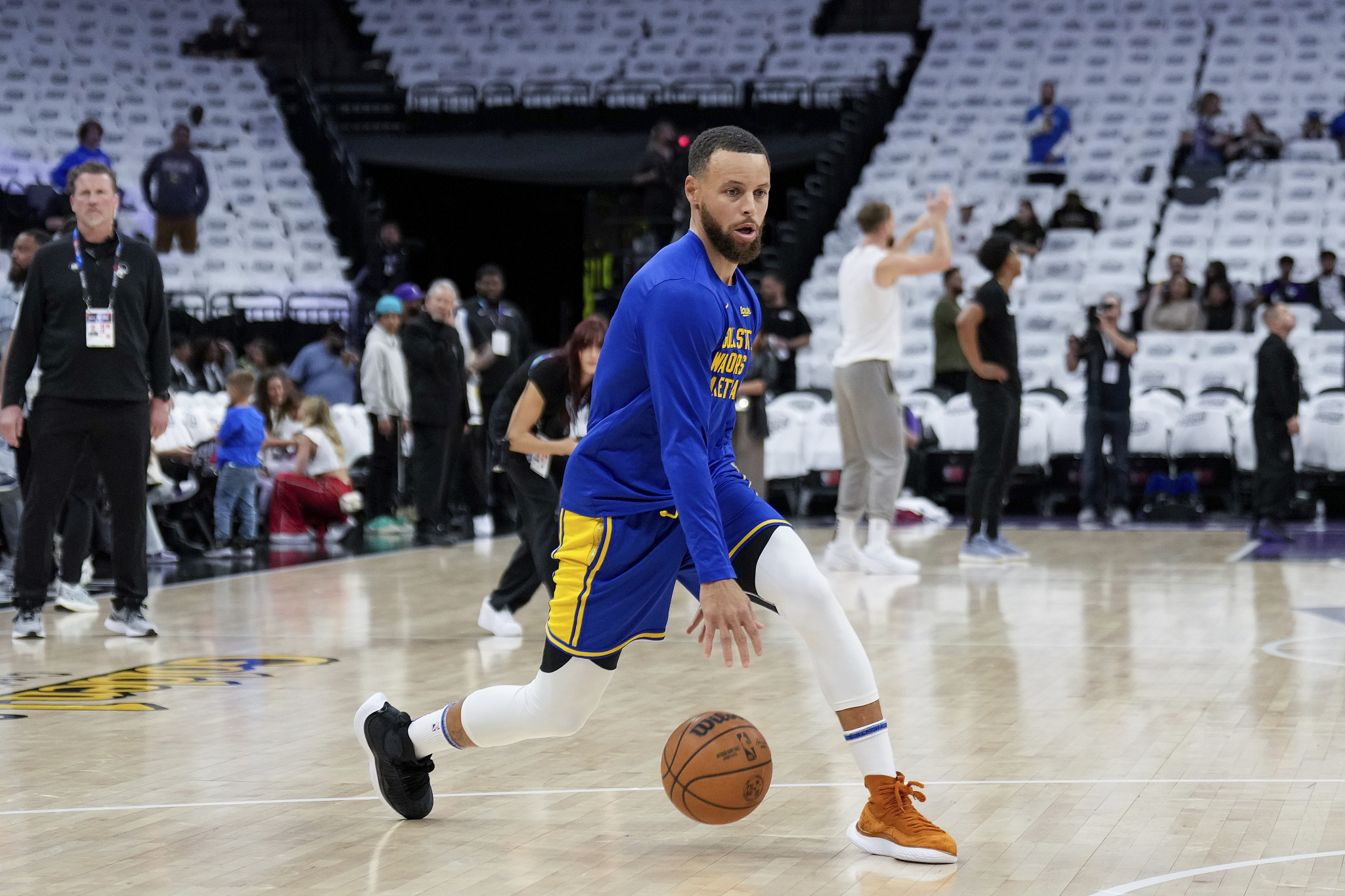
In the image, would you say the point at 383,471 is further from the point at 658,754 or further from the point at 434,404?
the point at 658,754

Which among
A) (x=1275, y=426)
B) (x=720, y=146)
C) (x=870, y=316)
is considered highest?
(x=720, y=146)

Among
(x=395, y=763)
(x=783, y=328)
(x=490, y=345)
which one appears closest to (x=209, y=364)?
(x=490, y=345)

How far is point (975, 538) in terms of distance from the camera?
10.3 meters

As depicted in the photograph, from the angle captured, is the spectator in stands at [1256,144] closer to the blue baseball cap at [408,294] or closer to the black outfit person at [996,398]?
the black outfit person at [996,398]

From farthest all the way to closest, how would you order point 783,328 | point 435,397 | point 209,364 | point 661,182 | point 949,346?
point 661,182, point 783,328, point 209,364, point 949,346, point 435,397

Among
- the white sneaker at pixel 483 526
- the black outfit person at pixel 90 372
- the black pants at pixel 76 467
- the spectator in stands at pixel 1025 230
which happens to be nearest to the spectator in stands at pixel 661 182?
the spectator in stands at pixel 1025 230

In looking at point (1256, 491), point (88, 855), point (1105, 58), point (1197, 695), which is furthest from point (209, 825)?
point (1105, 58)

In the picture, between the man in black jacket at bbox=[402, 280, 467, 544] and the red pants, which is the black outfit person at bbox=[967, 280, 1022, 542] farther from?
the red pants

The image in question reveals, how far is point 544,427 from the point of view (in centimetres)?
628

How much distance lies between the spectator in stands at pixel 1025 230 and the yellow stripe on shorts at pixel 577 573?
1365 cm

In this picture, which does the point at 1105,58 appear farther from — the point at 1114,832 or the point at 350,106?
the point at 1114,832

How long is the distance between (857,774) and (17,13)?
21931mm

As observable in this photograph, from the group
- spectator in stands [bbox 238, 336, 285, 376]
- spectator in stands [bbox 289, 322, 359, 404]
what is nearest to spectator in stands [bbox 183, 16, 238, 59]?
spectator in stands [bbox 289, 322, 359, 404]

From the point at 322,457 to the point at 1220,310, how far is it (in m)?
8.33
